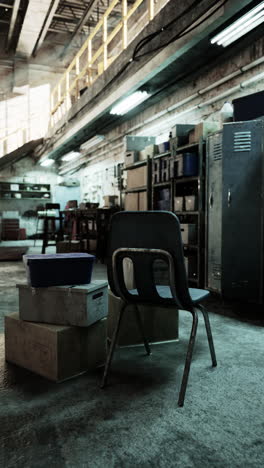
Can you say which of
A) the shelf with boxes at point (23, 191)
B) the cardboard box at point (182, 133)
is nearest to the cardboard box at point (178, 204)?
the cardboard box at point (182, 133)

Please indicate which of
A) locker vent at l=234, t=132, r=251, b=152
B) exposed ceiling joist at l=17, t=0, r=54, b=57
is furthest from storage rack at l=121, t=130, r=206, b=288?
exposed ceiling joist at l=17, t=0, r=54, b=57

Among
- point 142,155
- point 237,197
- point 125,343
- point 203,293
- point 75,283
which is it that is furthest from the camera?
point 142,155

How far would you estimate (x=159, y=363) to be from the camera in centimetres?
222

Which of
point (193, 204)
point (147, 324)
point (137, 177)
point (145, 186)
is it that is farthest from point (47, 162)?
point (147, 324)

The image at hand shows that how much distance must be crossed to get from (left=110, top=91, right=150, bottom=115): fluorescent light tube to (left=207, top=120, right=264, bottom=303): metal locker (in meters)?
3.22

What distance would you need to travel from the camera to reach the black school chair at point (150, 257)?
5.63 ft

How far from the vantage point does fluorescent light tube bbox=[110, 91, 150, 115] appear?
666 cm

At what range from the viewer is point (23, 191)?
14.5 meters

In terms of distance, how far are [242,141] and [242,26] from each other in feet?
4.73

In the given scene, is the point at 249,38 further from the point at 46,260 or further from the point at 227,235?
the point at 46,260

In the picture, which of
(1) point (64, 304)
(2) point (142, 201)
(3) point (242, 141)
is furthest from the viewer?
(2) point (142, 201)

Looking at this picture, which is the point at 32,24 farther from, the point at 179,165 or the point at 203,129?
the point at 203,129

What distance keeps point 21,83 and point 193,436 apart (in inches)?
561

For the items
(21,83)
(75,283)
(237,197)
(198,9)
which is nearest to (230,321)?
(237,197)
